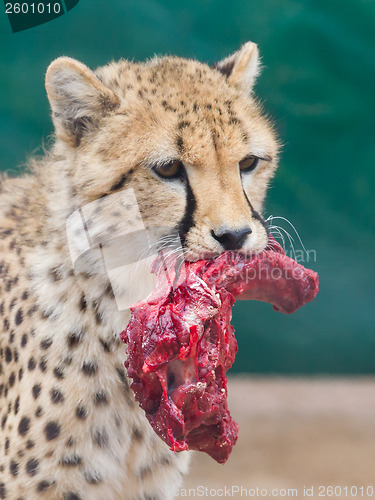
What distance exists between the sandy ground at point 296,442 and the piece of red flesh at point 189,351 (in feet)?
5.38

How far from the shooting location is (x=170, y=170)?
1581mm

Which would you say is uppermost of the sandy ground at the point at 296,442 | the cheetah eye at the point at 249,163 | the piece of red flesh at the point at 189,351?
the cheetah eye at the point at 249,163

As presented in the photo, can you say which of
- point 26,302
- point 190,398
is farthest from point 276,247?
point 26,302

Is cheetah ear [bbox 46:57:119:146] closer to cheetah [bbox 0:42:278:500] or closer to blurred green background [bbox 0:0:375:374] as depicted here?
→ cheetah [bbox 0:42:278:500]

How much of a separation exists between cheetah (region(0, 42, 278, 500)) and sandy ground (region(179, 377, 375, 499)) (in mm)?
1267

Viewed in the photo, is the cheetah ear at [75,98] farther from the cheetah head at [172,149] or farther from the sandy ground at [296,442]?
the sandy ground at [296,442]

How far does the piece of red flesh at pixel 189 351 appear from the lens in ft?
4.52

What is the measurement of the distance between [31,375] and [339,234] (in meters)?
2.17

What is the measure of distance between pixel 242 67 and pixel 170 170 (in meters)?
0.49

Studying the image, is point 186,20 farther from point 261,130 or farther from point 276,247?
point 276,247

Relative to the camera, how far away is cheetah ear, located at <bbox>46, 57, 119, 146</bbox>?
1.65 meters

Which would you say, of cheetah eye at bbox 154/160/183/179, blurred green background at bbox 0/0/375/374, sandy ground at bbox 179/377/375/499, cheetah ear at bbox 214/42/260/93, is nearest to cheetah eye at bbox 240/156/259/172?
cheetah eye at bbox 154/160/183/179

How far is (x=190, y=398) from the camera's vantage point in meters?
1.38

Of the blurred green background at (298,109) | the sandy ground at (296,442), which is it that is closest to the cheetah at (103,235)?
the sandy ground at (296,442)
